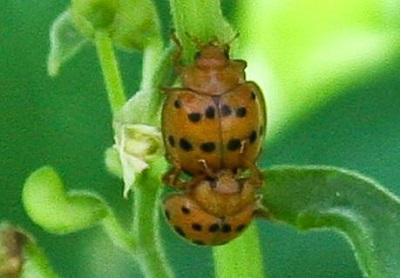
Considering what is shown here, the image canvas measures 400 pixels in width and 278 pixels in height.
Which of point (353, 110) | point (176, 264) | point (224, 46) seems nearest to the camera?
point (224, 46)

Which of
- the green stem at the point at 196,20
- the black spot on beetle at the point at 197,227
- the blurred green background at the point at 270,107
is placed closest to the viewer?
the green stem at the point at 196,20

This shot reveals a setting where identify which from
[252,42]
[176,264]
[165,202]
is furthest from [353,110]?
[165,202]

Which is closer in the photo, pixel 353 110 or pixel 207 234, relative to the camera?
pixel 207 234

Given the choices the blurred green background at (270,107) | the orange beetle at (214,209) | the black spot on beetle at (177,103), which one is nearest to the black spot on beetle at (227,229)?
the orange beetle at (214,209)

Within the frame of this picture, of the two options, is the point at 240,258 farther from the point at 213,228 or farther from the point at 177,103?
the point at 177,103

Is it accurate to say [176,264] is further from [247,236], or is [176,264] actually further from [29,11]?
[247,236]

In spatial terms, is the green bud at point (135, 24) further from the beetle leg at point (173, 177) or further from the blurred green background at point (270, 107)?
the blurred green background at point (270, 107)

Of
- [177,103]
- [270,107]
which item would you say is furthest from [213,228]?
[270,107]
